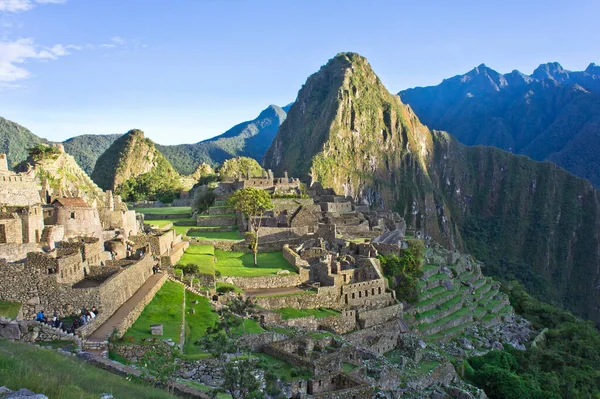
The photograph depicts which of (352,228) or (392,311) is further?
(352,228)

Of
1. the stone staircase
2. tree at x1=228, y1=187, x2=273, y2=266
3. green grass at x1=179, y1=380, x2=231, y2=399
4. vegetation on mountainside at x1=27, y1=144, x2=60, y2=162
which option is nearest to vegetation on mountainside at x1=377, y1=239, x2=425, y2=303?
the stone staircase

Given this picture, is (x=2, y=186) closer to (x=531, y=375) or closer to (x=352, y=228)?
(x=352, y=228)

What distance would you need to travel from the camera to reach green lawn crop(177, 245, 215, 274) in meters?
30.9

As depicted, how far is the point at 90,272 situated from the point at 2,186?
1014 cm

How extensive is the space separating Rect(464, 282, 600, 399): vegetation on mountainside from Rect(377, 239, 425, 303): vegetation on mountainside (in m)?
6.18

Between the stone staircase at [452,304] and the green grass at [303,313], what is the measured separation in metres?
8.20

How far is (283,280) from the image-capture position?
104ft

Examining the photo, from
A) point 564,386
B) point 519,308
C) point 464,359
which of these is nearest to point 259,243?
point 464,359

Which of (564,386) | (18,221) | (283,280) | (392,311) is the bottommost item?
(564,386)

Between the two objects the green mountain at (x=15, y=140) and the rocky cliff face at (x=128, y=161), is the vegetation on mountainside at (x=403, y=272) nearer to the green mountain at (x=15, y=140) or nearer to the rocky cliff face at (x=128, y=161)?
the green mountain at (x=15, y=140)

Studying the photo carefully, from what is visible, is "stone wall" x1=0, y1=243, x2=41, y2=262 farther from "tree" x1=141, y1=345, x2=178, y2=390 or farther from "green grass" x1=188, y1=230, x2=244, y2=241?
"green grass" x1=188, y1=230, x2=244, y2=241

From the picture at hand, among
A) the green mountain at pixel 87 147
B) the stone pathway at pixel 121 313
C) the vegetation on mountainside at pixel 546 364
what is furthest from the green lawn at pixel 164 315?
the green mountain at pixel 87 147

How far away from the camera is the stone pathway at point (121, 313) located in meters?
16.3

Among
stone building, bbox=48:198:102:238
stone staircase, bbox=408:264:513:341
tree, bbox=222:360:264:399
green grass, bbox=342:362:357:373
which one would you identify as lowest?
stone staircase, bbox=408:264:513:341
